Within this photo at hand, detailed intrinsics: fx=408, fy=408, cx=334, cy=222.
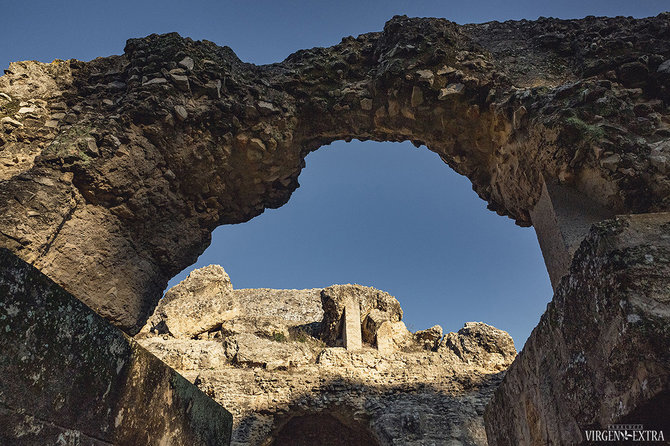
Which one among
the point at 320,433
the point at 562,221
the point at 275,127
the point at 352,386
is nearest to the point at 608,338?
the point at 562,221

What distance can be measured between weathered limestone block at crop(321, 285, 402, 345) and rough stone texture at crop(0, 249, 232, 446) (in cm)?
1086

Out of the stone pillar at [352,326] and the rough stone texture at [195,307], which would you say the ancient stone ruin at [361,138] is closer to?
the stone pillar at [352,326]

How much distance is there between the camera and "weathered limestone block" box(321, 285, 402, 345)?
13.0 metres

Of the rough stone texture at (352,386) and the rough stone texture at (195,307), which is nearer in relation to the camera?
the rough stone texture at (352,386)

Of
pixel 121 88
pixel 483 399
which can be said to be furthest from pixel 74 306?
pixel 483 399

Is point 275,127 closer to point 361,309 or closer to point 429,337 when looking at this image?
point 429,337

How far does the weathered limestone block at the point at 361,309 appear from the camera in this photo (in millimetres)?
12961

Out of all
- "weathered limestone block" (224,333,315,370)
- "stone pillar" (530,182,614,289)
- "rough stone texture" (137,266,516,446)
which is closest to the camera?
"stone pillar" (530,182,614,289)

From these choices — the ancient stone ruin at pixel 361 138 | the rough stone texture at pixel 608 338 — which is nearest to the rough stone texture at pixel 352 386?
the ancient stone ruin at pixel 361 138

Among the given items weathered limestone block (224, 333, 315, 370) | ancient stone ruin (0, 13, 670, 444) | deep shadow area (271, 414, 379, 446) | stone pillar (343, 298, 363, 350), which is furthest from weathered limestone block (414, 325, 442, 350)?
ancient stone ruin (0, 13, 670, 444)

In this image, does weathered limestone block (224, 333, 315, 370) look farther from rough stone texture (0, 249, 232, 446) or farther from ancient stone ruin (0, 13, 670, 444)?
rough stone texture (0, 249, 232, 446)

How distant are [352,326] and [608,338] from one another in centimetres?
1170

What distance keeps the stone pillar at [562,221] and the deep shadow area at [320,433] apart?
856 cm

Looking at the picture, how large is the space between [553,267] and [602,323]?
2023 millimetres
